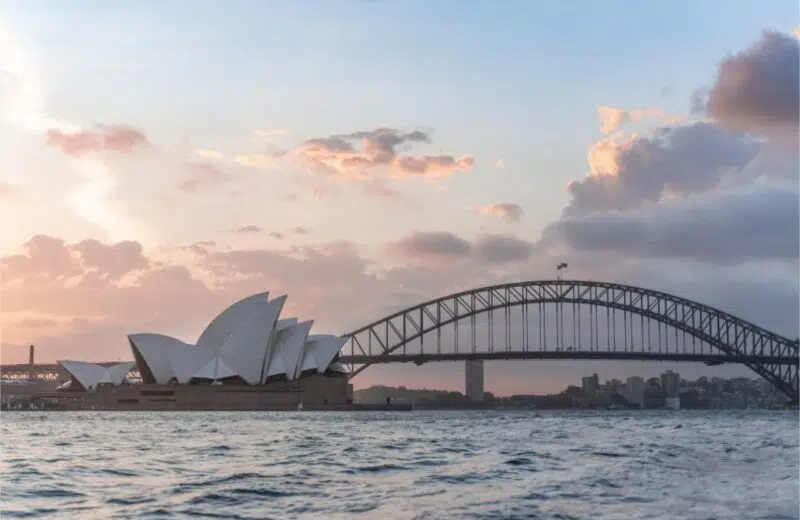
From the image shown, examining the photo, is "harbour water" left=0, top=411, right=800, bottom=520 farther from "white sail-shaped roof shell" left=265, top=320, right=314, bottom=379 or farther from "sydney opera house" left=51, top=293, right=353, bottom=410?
"white sail-shaped roof shell" left=265, top=320, right=314, bottom=379

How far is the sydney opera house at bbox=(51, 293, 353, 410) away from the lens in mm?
116631

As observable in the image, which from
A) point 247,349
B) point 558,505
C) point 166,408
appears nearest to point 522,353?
point 247,349

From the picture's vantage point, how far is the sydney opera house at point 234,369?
11663 cm

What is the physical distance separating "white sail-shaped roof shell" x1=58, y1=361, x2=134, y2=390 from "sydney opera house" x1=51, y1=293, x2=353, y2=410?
981cm

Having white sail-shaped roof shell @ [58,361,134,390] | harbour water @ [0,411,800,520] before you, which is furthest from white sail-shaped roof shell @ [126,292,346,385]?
harbour water @ [0,411,800,520]

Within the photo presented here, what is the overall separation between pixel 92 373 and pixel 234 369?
2813 centimetres

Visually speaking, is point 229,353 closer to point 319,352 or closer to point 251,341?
point 251,341

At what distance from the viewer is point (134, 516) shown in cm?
1891

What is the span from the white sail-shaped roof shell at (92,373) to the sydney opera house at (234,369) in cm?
981

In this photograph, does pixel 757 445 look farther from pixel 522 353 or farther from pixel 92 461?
pixel 522 353

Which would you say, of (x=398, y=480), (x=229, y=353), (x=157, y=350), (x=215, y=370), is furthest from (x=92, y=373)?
(x=398, y=480)

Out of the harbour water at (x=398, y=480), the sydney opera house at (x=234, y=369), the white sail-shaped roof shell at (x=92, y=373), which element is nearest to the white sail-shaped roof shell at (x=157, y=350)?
the sydney opera house at (x=234, y=369)

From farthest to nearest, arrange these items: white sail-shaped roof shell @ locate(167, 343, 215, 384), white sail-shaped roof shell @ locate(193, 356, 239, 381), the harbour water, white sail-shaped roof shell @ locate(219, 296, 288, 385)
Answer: white sail-shaped roof shell @ locate(167, 343, 215, 384) < white sail-shaped roof shell @ locate(193, 356, 239, 381) < white sail-shaped roof shell @ locate(219, 296, 288, 385) < the harbour water

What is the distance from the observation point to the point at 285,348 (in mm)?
119438
